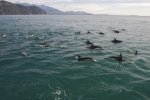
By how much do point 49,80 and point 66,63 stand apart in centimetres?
556

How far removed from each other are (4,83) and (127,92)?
31.9 feet

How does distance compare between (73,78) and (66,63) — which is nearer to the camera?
(73,78)

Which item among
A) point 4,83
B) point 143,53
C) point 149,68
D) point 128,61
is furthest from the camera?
point 143,53

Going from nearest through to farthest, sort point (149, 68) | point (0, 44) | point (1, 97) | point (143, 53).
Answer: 1. point (1, 97)
2. point (149, 68)
3. point (143, 53)
4. point (0, 44)

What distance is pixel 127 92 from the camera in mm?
17516

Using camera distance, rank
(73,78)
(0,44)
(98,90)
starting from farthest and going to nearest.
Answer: (0,44) < (73,78) < (98,90)

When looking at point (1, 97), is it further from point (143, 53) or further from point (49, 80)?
point (143, 53)

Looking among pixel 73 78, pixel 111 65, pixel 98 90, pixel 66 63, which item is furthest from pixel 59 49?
pixel 98 90

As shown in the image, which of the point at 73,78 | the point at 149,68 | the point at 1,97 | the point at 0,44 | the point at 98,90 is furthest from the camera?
the point at 0,44

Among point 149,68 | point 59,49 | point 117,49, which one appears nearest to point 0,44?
point 59,49

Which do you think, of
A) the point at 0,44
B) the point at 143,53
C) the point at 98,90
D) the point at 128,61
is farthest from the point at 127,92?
the point at 0,44

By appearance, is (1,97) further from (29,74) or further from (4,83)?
(29,74)

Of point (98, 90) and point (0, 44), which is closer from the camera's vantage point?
point (98, 90)

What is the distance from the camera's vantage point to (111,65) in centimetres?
2419
